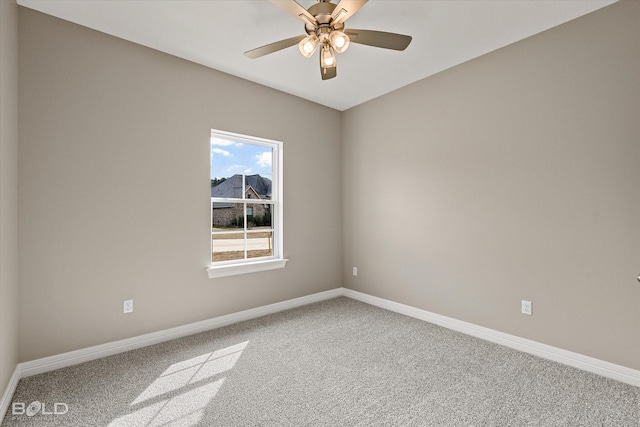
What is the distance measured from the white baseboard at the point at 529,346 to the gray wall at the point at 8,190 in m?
3.38

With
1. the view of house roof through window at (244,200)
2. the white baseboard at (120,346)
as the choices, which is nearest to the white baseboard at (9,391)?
the white baseboard at (120,346)

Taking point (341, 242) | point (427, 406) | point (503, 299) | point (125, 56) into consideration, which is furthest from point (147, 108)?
point (503, 299)

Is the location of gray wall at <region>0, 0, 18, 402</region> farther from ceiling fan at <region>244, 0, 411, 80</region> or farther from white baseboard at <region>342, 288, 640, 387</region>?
white baseboard at <region>342, 288, 640, 387</region>

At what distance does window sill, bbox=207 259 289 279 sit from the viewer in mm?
3139

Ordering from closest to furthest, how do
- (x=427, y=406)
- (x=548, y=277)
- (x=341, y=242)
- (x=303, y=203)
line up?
(x=427, y=406)
(x=548, y=277)
(x=303, y=203)
(x=341, y=242)

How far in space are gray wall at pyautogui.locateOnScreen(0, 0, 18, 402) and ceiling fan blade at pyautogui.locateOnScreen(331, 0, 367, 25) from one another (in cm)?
199

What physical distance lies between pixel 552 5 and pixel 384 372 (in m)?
2.95

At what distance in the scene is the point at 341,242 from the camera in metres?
4.41

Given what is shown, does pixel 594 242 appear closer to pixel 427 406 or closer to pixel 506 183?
pixel 506 183

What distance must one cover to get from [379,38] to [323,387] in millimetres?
2367

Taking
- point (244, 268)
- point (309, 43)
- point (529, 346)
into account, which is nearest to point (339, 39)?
point (309, 43)

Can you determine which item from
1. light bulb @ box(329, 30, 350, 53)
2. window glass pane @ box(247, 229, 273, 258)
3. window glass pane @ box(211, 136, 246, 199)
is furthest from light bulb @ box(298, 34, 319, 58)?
window glass pane @ box(247, 229, 273, 258)

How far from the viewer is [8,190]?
1.97m

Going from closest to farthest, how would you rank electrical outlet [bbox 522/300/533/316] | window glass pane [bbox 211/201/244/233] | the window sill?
electrical outlet [bbox 522/300/533/316]
the window sill
window glass pane [bbox 211/201/244/233]
